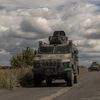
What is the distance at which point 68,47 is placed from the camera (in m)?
30.1

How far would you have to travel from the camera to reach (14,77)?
29500 millimetres

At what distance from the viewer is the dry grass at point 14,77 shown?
26345 mm

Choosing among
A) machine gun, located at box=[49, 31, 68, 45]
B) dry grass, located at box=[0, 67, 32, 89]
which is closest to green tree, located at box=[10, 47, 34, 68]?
dry grass, located at box=[0, 67, 32, 89]

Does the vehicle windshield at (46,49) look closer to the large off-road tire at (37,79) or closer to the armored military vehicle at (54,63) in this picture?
the armored military vehicle at (54,63)

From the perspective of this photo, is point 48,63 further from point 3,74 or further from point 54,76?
point 3,74

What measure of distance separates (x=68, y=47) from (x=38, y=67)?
3.01 meters

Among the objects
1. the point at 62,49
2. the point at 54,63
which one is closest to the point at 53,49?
the point at 62,49

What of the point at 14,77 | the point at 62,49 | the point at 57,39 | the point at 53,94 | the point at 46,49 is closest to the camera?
the point at 53,94

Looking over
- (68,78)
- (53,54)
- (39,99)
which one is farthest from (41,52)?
(39,99)

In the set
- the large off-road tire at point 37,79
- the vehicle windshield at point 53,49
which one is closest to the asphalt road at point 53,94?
the large off-road tire at point 37,79

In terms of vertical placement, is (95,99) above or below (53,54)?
below

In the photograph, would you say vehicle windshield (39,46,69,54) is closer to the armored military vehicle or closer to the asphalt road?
the armored military vehicle

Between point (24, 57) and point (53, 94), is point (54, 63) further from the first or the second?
point (24, 57)

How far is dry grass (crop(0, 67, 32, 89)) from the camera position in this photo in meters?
26.3
